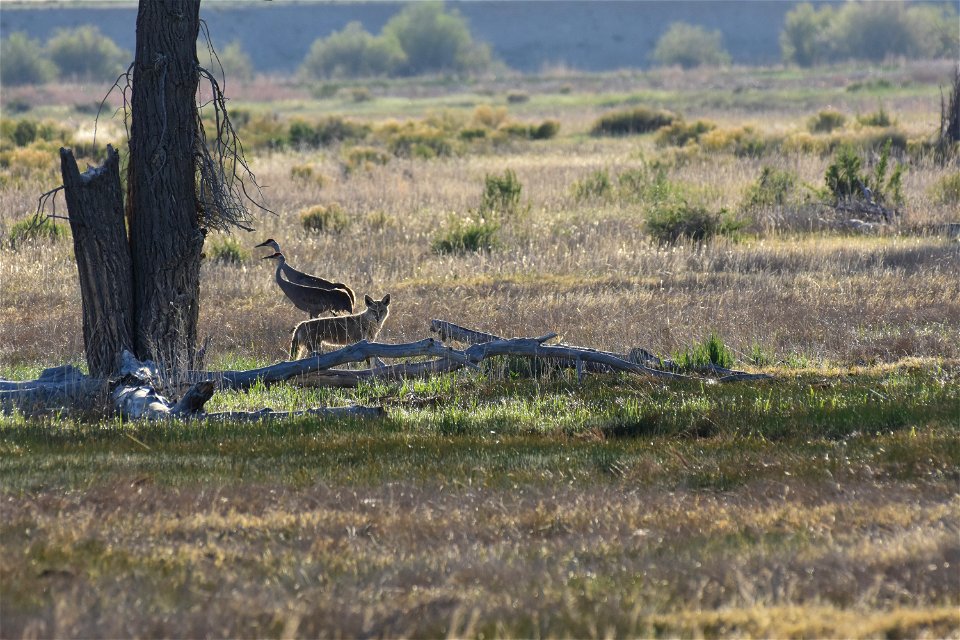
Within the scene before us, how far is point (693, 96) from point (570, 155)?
103ft

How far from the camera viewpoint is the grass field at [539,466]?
16.7 ft

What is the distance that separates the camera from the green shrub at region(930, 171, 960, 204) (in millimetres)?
22078

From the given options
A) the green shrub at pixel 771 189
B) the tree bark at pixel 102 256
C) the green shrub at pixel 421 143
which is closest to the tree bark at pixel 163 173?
the tree bark at pixel 102 256

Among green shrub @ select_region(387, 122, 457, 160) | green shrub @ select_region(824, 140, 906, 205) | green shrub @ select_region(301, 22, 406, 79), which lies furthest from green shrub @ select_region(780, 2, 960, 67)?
green shrub @ select_region(824, 140, 906, 205)

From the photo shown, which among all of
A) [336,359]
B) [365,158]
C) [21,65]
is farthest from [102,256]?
[21,65]

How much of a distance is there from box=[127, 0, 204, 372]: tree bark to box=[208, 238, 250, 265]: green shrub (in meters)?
8.33

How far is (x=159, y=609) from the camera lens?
500 cm

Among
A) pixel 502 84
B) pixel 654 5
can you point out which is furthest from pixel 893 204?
pixel 654 5

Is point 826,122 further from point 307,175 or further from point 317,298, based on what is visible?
point 317,298

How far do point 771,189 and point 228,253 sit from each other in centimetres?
983

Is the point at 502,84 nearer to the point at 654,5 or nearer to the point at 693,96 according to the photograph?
the point at 693,96

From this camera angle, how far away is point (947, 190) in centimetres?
2227

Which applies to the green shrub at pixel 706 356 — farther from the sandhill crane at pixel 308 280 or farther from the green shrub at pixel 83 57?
the green shrub at pixel 83 57

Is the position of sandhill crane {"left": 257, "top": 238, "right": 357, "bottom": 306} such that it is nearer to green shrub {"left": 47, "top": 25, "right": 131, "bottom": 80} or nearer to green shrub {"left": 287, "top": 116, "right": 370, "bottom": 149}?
green shrub {"left": 287, "top": 116, "right": 370, "bottom": 149}
